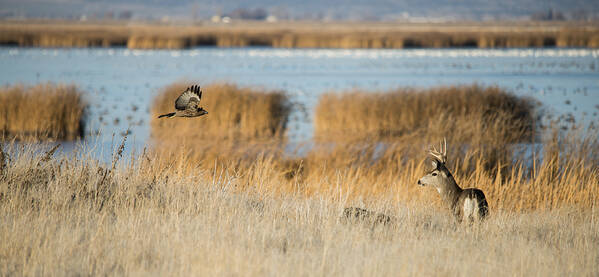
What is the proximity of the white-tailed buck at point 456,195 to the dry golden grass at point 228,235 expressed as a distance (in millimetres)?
149

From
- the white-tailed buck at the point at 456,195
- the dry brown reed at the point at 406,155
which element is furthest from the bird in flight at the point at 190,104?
the white-tailed buck at the point at 456,195

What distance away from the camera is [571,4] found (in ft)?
654

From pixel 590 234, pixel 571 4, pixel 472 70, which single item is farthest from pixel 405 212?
pixel 571 4

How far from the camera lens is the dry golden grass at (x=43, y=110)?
17.1 meters

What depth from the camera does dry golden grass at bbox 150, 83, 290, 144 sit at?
1662cm

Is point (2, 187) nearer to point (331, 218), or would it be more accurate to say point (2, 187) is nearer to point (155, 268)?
point (155, 268)

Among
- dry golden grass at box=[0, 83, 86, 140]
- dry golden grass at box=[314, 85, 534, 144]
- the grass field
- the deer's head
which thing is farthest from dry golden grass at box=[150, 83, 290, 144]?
the deer's head

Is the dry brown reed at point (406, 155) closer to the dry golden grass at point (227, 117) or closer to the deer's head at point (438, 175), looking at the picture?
the dry golden grass at point (227, 117)

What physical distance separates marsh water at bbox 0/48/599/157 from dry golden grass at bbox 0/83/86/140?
822mm

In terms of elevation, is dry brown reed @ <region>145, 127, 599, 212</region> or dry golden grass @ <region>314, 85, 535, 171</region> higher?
dry golden grass @ <region>314, 85, 535, 171</region>

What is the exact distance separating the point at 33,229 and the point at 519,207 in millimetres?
6497

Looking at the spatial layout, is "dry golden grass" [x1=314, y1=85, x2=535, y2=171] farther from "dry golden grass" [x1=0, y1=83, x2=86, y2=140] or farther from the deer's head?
the deer's head

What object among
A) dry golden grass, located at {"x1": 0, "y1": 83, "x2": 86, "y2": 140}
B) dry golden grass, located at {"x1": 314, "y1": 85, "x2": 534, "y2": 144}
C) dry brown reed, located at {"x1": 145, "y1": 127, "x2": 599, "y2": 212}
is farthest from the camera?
dry golden grass, located at {"x1": 0, "y1": 83, "x2": 86, "y2": 140}

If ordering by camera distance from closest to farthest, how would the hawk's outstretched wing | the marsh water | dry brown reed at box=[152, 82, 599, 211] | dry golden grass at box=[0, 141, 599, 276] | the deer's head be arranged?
the hawk's outstretched wing
dry golden grass at box=[0, 141, 599, 276]
the deer's head
dry brown reed at box=[152, 82, 599, 211]
the marsh water
